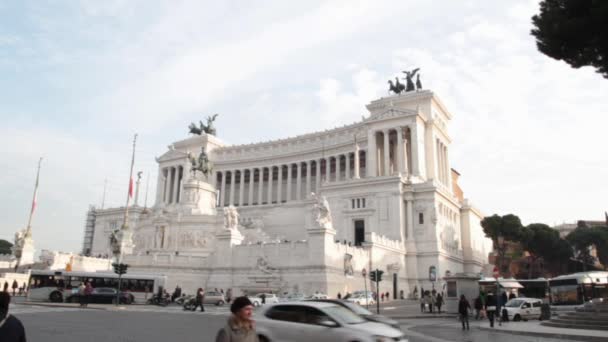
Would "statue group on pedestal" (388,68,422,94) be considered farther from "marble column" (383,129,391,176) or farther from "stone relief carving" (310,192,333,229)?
"stone relief carving" (310,192,333,229)

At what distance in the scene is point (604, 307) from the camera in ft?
74.7

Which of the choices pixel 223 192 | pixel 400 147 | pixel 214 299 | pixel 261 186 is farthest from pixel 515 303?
pixel 223 192

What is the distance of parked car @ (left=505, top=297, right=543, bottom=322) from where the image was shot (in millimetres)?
31328

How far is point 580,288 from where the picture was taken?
37.1 m

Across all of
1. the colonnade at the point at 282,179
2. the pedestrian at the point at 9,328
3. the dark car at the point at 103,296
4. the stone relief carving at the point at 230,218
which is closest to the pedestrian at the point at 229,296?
the stone relief carving at the point at 230,218

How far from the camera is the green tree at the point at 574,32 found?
59.0 feet

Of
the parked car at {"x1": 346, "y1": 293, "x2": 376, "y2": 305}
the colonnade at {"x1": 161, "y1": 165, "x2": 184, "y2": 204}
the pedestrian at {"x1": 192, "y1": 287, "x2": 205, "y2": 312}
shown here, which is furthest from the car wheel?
the colonnade at {"x1": 161, "y1": 165, "x2": 184, "y2": 204}

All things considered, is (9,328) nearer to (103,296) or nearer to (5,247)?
(103,296)

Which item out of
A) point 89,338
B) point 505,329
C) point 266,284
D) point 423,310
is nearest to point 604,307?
point 505,329

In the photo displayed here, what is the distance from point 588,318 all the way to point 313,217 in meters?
27.6

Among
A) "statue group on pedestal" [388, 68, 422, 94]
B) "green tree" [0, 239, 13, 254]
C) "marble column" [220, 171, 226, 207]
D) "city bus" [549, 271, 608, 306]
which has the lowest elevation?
"city bus" [549, 271, 608, 306]

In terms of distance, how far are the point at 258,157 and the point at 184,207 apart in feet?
106

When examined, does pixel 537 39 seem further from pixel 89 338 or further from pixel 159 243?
pixel 159 243

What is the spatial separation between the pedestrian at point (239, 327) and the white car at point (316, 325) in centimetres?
574
